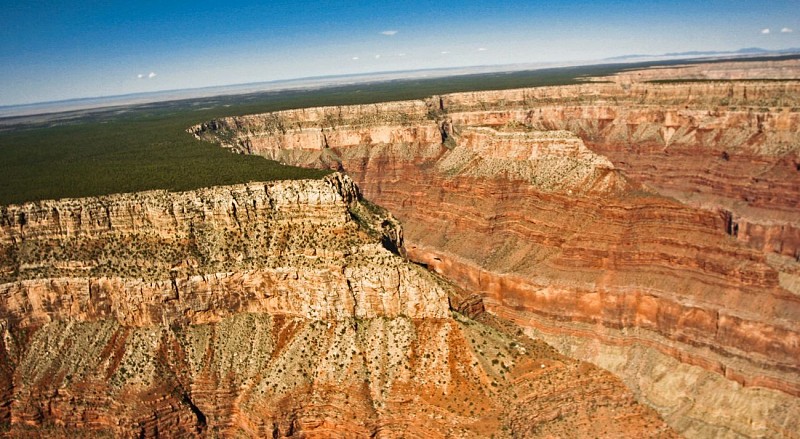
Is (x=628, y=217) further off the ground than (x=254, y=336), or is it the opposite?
(x=628, y=217)

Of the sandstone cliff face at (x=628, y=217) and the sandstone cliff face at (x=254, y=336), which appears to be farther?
the sandstone cliff face at (x=628, y=217)

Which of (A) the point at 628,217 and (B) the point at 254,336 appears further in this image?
(A) the point at 628,217

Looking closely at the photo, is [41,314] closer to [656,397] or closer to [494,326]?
[494,326]

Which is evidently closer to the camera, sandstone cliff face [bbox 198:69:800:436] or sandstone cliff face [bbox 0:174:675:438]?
sandstone cliff face [bbox 0:174:675:438]
